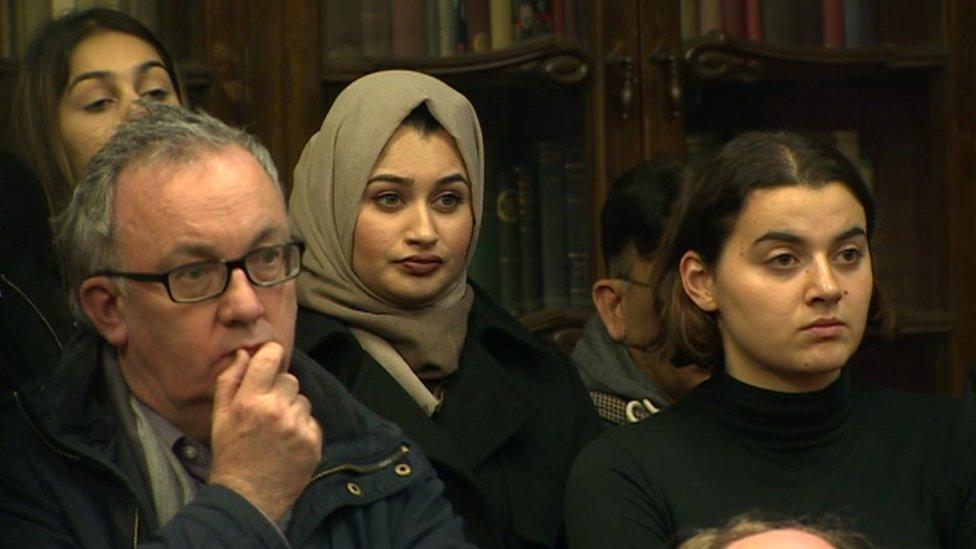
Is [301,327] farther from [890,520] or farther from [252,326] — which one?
[890,520]

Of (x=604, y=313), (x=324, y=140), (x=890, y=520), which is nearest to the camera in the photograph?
(x=890, y=520)

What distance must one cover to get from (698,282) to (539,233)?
2.79 ft

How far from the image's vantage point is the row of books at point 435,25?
3453 millimetres

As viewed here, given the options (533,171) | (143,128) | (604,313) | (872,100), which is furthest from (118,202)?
(872,100)

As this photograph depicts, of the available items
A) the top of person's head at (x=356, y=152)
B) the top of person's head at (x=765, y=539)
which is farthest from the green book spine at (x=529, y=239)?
the top of person's head at (x=765, y=539)

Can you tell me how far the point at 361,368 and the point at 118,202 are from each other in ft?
1.95

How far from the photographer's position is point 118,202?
2238 millimetres

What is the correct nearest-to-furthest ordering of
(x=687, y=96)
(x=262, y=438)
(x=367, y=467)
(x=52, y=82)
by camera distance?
(x=262, y=438) < (x=367, y=467) < (x=52, y=82) < (x=687, y=96)

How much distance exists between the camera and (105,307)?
226 cm

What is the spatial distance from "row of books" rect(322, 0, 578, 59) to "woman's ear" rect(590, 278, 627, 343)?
0.58m

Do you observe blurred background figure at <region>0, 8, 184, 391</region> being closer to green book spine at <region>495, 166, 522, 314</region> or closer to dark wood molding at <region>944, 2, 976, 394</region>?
green book spine at <region>495, 166, 522, 314</region>

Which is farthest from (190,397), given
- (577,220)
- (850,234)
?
(577,220)

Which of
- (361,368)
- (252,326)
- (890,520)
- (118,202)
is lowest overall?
(890,520)

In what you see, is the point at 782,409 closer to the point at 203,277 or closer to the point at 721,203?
the point at 721,203
